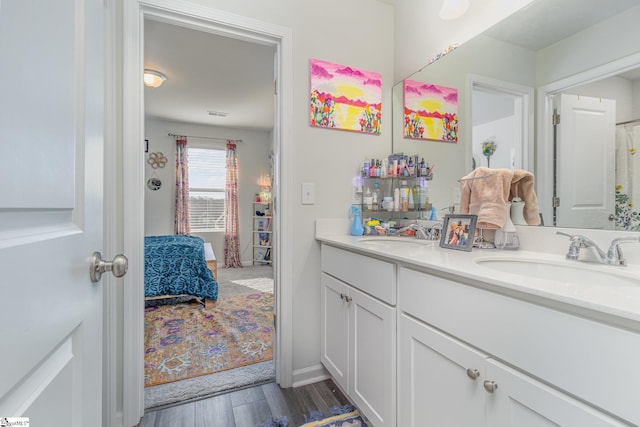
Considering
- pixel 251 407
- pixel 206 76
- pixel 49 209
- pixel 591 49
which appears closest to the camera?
pixel 49 209

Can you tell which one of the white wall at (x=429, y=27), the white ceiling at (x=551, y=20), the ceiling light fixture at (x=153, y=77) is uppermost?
the ceiling light fixture at (x=153, y=77)

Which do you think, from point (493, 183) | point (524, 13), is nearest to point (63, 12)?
point (493, 183)

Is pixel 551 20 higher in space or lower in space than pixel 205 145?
lower

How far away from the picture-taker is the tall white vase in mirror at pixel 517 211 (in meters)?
1.26

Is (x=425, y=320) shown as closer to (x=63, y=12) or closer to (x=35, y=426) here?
(x=35, y=426)

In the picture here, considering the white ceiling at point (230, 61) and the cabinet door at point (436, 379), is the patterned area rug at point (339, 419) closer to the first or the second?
the cabinet door at point (436, 379)

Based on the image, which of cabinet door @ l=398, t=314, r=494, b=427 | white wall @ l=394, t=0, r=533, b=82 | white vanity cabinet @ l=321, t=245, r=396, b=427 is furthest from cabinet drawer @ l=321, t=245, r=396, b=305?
white wall @ l=394, t=0, r=533, b=82

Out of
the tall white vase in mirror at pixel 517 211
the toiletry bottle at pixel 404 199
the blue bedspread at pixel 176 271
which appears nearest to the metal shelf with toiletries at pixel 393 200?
the toiletry bottle at pixel 404 199

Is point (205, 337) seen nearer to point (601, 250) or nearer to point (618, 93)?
point (601, 250)

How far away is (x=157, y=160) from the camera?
4.89 meters

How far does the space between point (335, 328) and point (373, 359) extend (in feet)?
1.26

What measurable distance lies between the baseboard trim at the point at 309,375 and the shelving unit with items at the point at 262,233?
148 inches

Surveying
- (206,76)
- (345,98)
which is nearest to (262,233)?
(206,76)

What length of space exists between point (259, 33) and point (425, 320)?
1.69 meters
